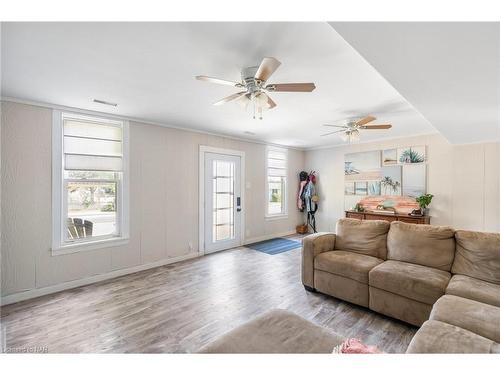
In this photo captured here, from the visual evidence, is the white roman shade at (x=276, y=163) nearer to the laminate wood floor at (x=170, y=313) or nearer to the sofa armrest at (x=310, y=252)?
the laminate wood floor at (x=170, y=313)

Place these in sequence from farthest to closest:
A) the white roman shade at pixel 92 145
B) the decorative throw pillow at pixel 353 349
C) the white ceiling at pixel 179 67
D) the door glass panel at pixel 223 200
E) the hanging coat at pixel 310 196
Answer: the hanging coat at pixel 310 196, the door glass panel at pixel 223 200, the white roman shade at pixel 92 145, the white ceiling at pixel 179 67, the decorative throw pillow at pixel 353 349

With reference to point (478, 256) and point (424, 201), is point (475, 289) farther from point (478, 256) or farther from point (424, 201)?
point (424, 201)

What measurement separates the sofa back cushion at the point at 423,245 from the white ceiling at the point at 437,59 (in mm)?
1341

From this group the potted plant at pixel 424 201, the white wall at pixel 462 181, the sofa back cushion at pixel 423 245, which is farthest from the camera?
the potted plant at pixel 424 201

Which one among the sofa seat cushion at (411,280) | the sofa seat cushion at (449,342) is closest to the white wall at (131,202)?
the sofa seat cushion at (411,280)


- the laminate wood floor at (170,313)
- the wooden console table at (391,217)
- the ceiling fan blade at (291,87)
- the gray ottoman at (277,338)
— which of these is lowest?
the laminate wood floor at (170,313)

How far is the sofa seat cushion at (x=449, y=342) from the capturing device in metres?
1.26

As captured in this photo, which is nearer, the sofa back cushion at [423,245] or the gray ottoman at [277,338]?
the gray ottoman at [277,338]

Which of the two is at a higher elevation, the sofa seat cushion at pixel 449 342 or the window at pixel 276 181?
the window at pixel 276 181

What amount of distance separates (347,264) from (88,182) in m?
3.67

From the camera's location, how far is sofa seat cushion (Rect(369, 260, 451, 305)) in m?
2.15

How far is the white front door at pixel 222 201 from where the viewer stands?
4.76 meters

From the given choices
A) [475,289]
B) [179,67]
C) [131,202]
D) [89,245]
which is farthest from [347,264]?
[89,245]
